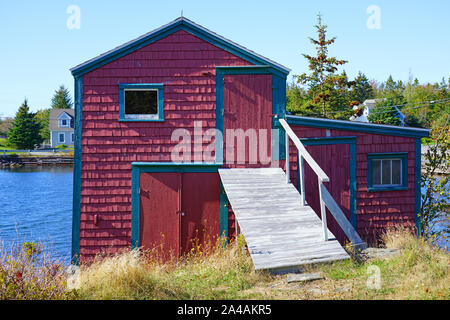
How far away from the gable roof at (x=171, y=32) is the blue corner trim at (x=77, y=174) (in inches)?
19.2

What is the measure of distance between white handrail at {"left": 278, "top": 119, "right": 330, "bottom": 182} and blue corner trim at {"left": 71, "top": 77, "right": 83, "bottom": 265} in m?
4.91

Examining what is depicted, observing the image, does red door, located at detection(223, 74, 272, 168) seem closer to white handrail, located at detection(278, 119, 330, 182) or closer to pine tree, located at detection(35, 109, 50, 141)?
white handrail, located at detection(278, 119, 330, 182)

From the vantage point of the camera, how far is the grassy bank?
19.7ft

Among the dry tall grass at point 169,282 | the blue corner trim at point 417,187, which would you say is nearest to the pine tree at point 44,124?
the blue corner trim at point 417,187

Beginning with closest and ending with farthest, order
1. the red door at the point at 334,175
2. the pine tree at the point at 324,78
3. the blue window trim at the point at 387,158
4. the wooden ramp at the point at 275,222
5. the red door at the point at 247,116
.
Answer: the wooden ramp at the point at 275,222, the red door at the point at 247,116, the red door at the point at 334,175, the blue window trim at the point at 387,158, the pine tree at the point at 324,78

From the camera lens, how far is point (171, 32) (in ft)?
34.4

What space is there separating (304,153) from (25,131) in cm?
5589

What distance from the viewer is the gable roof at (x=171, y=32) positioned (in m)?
10.4

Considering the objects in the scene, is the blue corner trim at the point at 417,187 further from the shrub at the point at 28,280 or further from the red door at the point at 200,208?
the shrub at the point at 28,280

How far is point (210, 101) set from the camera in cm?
1047

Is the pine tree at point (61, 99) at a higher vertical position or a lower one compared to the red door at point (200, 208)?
higher

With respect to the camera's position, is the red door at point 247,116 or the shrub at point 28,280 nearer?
the shrub at point 28,280

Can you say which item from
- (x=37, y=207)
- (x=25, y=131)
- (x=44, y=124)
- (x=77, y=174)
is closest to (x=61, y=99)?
(x=44, y=124)
